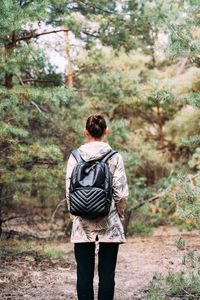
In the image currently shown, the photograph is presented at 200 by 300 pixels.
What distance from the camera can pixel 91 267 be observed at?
268 cm

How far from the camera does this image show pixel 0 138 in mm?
4789

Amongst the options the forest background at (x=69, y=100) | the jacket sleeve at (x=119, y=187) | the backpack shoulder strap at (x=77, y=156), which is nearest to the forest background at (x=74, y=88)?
the forest background at (x=69, y=100)

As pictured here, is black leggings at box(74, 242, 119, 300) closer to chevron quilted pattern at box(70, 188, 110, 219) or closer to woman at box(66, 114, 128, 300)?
woman at box(66, 114, 128, 300)

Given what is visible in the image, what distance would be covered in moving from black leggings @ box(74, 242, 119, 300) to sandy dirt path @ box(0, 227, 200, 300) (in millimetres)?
1095

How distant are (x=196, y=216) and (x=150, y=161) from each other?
8.09m

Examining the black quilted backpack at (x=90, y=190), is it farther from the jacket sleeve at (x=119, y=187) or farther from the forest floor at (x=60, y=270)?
the forest floor at (x=60, y=270)

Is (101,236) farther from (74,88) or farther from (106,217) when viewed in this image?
(74,88)

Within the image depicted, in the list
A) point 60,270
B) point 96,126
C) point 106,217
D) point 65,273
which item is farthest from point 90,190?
point 60,270

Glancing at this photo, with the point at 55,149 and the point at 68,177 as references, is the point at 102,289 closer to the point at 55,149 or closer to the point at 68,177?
the point at 68,177

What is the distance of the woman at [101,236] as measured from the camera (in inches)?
102

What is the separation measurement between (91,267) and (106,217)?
425mm

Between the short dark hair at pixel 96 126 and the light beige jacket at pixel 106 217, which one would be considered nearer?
the light beige jacket at pixel 106 217

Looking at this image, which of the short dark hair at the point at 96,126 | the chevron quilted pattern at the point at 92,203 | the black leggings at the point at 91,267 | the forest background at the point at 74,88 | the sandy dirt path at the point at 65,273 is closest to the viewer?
the chevron quilted pattern at the point at 92,203

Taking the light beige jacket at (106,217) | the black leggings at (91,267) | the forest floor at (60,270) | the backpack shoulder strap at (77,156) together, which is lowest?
the forest floor at (60,270)
